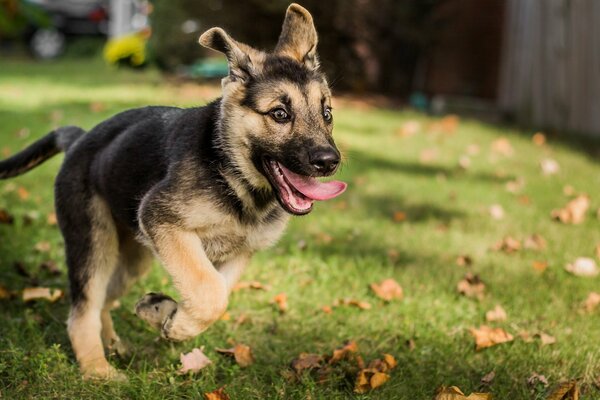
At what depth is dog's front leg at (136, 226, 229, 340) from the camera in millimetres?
3273

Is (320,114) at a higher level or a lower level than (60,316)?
higher

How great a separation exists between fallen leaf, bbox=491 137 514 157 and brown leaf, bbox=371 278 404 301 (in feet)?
16.4

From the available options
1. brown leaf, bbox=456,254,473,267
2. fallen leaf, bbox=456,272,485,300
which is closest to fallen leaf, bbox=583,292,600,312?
fallen leaf, bbox=456,272,485,300

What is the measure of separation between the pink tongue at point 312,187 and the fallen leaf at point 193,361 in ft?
3.17

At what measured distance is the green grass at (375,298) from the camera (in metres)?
3.51

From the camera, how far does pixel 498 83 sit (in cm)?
1321

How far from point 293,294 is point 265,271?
0.39m

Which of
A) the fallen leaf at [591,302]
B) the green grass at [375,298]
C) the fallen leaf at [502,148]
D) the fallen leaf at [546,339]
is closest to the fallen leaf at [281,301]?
the green grass at [375,298]

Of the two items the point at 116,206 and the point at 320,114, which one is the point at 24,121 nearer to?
the point at 116,206

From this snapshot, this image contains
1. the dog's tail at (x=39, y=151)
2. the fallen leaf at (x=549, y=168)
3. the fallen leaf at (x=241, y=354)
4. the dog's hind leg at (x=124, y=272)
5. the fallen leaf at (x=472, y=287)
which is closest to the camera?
the fallen leaf at (x=241, y=354)

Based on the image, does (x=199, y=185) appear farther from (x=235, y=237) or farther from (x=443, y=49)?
(x=443, y=49)

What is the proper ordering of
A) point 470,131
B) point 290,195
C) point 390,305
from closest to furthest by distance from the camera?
1. point 290,195
2. point 390,305
3. point 470,131

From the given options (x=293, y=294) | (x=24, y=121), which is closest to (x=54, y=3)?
(x=24, y=121)

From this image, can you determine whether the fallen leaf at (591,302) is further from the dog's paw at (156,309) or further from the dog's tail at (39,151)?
the dog's tail at (39,151)
